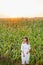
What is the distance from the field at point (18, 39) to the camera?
1768mm

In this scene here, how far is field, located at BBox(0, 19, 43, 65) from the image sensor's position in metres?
1.77

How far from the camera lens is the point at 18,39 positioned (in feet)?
5.96
